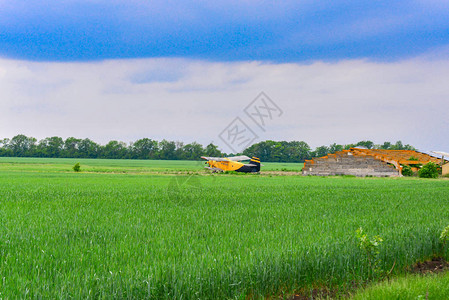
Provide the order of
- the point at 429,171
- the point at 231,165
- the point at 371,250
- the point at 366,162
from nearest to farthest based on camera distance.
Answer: the point at 371,250, the point at 429,171, the point at 366,162, the point at 231,165

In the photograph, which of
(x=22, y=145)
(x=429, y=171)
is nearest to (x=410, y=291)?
(x=429, y=171)

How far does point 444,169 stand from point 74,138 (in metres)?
130

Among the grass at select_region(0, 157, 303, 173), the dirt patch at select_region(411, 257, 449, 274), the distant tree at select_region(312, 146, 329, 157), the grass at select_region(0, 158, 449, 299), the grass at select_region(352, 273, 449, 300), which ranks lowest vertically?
the grass at select_region(0, 157, 303, 173)

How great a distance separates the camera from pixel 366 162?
176 ft

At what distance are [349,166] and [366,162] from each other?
2.84 meters

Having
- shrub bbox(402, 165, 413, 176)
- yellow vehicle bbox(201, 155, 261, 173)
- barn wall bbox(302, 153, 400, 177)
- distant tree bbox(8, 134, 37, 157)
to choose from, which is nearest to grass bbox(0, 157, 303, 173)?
→ yellow vehicle bbox(201, 155, 261, 173)

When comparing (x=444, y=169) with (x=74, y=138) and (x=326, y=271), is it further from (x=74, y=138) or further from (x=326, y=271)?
(x=74, y=138)

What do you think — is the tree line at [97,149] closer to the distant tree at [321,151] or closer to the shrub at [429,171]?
the distant tree at [321,151]

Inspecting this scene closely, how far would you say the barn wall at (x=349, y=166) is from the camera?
5203 centimetres

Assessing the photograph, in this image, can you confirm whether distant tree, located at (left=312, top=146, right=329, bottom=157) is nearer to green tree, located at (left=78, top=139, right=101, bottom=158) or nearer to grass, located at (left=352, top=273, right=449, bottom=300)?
green tree, located at (left=78, top=139, right=101, bottom=158)

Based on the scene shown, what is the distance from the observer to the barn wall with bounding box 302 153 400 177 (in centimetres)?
5203

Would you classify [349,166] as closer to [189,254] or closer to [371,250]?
[371,250]

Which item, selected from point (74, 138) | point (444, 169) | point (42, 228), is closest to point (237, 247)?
point (42, 228)

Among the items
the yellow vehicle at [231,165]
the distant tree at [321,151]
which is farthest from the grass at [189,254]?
the distant tree at [321,151]
